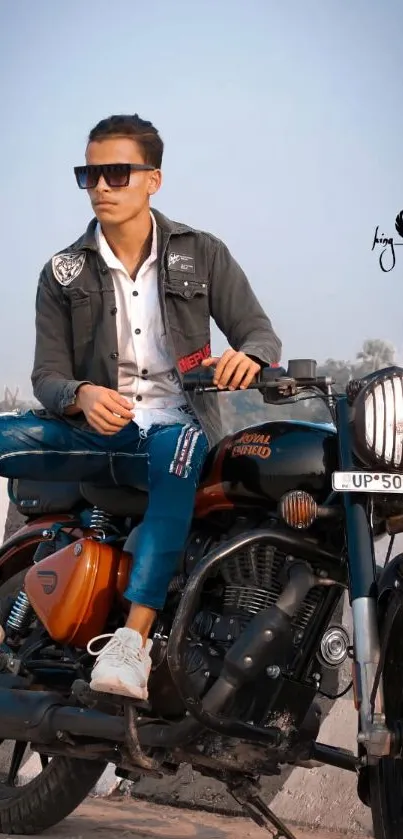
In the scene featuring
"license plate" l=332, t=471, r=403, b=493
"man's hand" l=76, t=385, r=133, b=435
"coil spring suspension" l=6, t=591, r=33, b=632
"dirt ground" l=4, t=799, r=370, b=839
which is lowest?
"dirt ground" l=4, t=799, r=370, b=839

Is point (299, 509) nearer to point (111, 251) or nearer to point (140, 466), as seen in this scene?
point (140, 466)

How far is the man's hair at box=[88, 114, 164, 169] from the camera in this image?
14.5ft

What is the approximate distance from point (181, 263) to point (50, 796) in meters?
1.91

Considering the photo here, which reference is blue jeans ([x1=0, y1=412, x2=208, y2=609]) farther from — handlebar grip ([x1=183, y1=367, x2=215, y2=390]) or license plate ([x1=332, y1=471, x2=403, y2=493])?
license plate ([x1=332, y1=471, x2=403, y2=493])

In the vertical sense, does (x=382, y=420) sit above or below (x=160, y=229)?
below

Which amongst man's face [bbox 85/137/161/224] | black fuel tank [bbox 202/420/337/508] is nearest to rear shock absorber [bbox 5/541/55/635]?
black fuel tank [bbox 202/420/337/508]

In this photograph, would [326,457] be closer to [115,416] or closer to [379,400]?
[379,400]

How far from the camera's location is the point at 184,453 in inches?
156

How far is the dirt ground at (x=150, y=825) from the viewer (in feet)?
15.4

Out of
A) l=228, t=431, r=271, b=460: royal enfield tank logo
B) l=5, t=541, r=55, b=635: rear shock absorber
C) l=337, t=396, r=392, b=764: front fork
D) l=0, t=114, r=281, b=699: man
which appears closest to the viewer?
l=337, t=396, r=392, b=764: front fork

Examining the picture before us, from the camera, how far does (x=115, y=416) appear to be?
390cm

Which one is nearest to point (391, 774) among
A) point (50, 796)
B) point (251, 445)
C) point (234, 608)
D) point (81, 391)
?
point (234, 608)

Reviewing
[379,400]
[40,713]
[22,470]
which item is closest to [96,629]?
[40,713]

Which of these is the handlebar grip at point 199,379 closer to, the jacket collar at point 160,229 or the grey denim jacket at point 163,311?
the grey denim jacket at point 163,311
